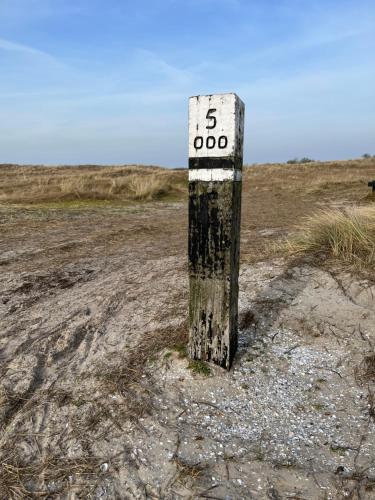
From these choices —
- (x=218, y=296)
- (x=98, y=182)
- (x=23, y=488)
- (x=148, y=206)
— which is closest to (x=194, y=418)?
(x=218, y=296)

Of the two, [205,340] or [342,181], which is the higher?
[342,181]

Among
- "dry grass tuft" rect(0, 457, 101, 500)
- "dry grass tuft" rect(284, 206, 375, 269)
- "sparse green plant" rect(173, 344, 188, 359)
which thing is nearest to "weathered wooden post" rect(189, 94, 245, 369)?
"sparse green plant" rect(173, 344, 188, 359)

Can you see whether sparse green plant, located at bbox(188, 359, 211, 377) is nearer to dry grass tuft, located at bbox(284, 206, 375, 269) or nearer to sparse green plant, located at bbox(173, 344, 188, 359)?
sparse green plant, located at bbox(173, 344, 188, 359)

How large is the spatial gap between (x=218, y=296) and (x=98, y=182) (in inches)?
544

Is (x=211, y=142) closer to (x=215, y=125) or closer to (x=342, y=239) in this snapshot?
(x=215, y=125)

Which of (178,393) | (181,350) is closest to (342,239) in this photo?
(181,350)

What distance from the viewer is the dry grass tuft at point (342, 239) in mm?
4534

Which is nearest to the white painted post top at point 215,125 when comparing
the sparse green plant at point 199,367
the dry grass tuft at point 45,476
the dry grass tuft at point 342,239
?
the sparse green plant at point 199,367

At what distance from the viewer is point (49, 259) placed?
5.77 metres

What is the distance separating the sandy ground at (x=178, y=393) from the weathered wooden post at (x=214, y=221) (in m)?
0.26

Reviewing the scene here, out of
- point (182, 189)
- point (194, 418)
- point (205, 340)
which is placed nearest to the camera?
point (194, 418)

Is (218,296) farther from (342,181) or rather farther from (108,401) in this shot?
(342,181)

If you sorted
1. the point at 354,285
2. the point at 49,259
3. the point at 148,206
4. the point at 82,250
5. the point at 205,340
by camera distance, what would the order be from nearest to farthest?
the point at 205,340, the point at 354,285, the point at 49,259, the point at 82,250, the point at 148,206

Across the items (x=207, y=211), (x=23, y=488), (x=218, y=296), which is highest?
(x=207, y=211)
